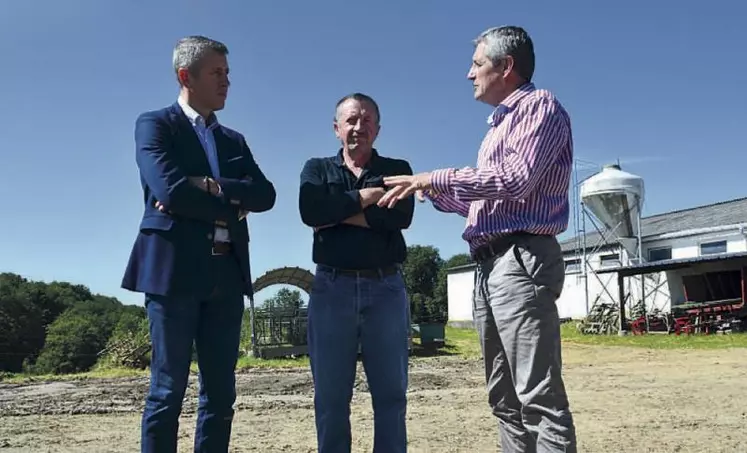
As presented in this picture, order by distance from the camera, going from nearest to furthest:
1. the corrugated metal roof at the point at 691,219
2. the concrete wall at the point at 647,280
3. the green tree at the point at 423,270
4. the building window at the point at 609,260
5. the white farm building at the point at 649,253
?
the white farm building at the point at 649,253, the concrete wall at the point at 647,280, the corrugated metal roof at the point at 691,219, the building window at the point at 609,260, the green tree at the point at 423,270

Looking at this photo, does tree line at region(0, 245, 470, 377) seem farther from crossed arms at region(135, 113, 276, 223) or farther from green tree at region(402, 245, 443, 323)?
crossed arms at region(135, 113, 276, 223)

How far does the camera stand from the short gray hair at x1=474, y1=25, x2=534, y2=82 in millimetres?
2797

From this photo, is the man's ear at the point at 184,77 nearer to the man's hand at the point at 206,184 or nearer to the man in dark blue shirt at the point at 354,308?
the man's hand at the point at 206,184

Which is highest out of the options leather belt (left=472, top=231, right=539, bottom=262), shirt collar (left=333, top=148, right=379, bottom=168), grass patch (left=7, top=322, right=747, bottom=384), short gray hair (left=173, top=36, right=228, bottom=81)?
short gray hair (left=173, top=36, right=228, bottom=81)

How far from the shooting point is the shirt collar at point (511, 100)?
281 cm

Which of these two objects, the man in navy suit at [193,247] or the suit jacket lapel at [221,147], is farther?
the suit jacket lapel at [221,147]

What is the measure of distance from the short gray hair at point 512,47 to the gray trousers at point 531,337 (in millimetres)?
770

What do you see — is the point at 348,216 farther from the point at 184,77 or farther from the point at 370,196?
the point at 184,77

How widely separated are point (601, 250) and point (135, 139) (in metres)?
27.8

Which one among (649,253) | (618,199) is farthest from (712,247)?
(618,199)

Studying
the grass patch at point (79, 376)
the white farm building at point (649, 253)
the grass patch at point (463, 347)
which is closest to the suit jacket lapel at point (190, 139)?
the grass patch at point (463, 347)

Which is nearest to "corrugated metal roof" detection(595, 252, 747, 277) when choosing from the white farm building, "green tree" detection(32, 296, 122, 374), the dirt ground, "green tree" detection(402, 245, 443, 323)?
the white farm building

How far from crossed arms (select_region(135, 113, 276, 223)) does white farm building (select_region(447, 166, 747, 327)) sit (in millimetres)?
21437

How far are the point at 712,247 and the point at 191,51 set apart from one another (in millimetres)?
25383
